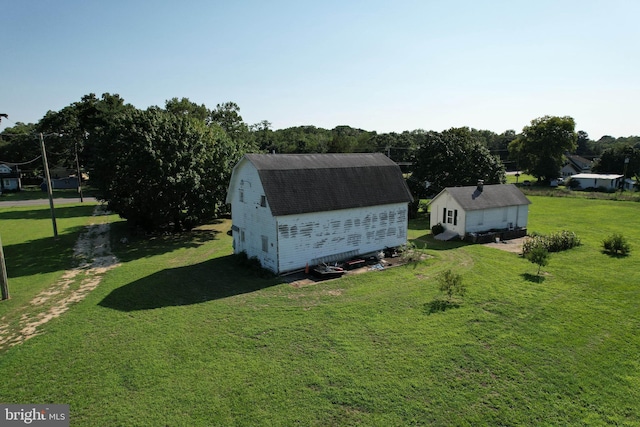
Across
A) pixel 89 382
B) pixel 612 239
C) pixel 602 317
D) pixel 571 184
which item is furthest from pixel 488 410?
pixel 571 184

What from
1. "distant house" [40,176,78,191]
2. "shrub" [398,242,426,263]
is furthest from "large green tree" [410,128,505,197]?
"distant house" [40,176,78,191]

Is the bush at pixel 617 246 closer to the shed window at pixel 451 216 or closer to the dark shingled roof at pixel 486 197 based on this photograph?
the dark shingled roof at pixel 486 197

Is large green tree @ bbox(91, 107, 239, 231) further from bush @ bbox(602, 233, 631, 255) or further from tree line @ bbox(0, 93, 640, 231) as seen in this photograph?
bush @ bbox(602, 233, 631, 255)

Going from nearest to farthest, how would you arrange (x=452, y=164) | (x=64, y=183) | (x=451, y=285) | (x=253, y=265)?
(x=451, y=285)
(x=253, y=265)
(x=452, y=164)
(x=64, y=183)

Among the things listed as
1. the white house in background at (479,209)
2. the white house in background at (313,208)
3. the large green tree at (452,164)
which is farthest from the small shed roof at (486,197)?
the large green tree at (452,164)

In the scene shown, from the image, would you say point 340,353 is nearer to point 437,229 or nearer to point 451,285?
point 451,285

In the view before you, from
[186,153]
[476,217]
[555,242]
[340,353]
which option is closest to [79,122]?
[186,153]
